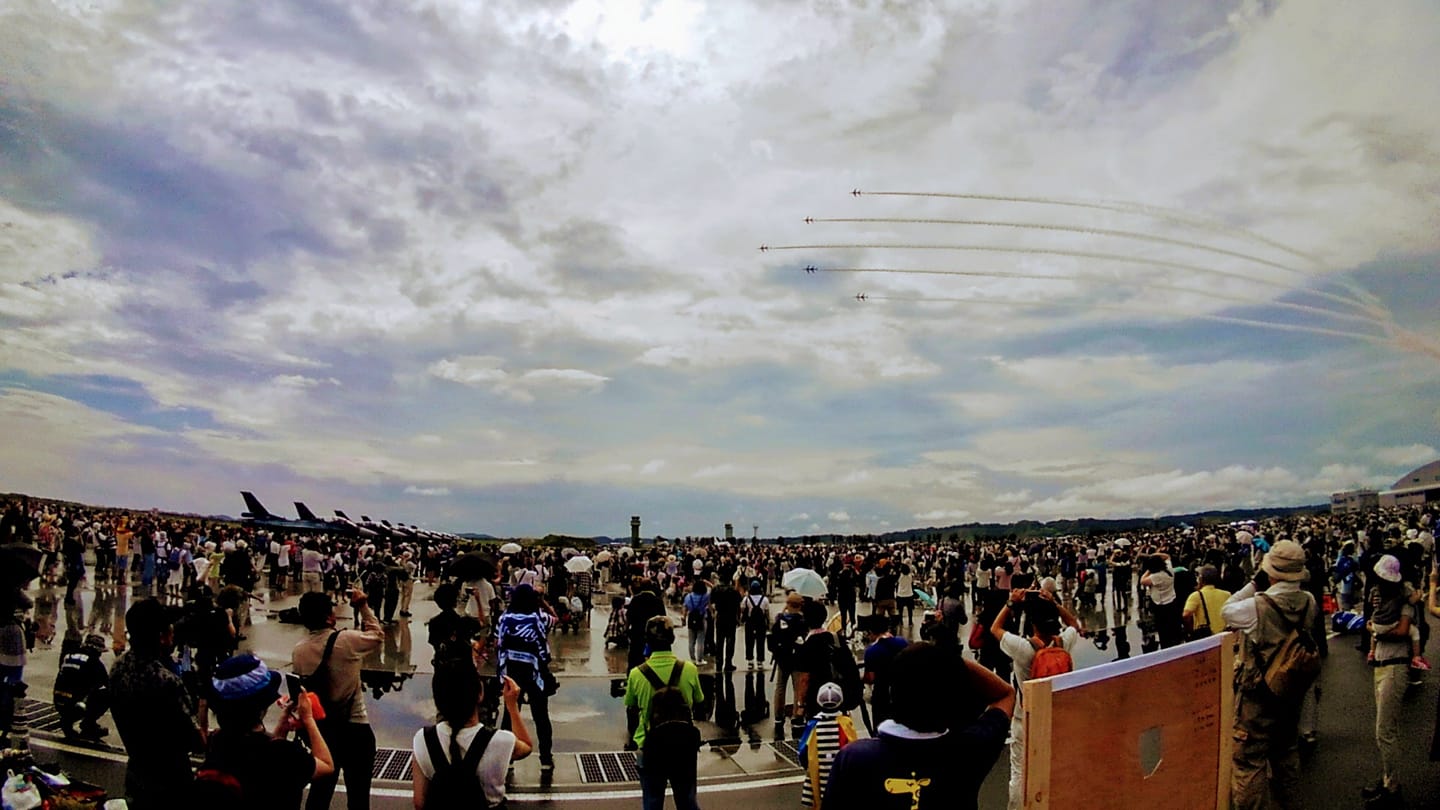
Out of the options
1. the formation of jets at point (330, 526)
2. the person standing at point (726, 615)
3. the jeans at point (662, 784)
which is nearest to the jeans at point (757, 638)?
the person standing at point (726, 615)

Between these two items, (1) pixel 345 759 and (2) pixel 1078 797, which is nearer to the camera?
(2) pixel 1078 797

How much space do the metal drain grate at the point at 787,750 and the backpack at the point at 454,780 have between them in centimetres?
564

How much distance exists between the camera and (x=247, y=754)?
3.37 meters

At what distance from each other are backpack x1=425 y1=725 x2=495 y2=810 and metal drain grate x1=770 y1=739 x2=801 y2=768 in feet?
18.5

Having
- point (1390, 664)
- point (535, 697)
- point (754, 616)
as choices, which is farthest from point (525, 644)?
point (1390, 664)

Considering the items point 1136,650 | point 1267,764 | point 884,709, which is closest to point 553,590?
point 1136,650

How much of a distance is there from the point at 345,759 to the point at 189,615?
2265 millimetres

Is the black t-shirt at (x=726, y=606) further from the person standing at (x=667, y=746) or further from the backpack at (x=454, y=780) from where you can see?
the backpack at (x=454, y=780)

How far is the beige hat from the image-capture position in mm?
5430

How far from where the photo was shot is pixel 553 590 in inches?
789

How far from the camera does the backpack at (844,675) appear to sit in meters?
6.67

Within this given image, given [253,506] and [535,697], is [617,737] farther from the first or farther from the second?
[253,506]

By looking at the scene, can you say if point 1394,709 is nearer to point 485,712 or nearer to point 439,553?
point 485,712

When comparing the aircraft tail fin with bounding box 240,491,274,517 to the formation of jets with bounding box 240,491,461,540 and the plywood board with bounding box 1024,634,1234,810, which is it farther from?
the plywood board with bounding box 1024,634,1234,810
